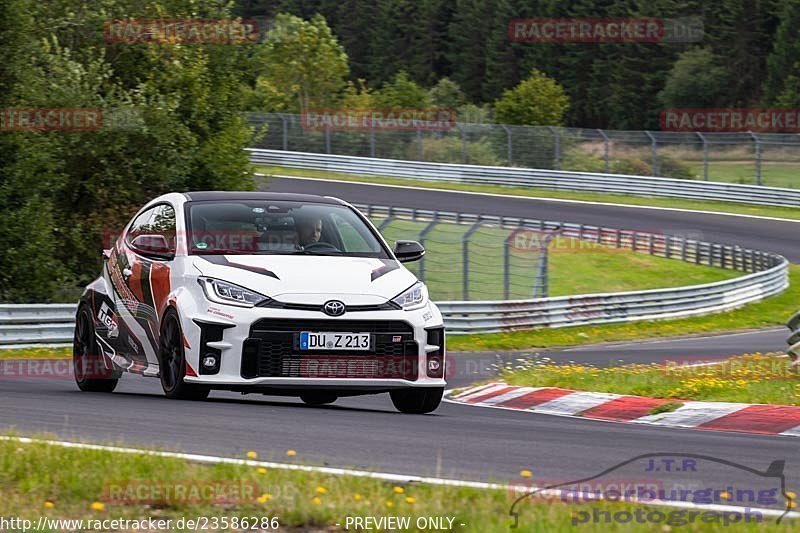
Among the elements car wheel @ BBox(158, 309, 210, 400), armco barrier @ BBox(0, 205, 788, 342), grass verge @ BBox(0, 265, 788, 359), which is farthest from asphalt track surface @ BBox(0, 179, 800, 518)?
grass verge @ BBox(0, 265, 788, 359)

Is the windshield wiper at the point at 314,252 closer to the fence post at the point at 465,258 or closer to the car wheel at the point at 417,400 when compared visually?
the car wheel at the point at 417,400

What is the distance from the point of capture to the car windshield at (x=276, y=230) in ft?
33.0

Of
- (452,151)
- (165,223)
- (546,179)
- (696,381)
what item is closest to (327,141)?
(452,151)

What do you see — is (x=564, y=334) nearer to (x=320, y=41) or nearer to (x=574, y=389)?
(x=574, y=389)

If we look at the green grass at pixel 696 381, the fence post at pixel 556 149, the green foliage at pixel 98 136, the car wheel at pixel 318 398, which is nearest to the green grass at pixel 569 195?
the fence post at pixel 556 149

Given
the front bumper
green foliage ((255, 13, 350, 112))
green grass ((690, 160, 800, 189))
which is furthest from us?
green foliage ((255, 13, 350, 112))

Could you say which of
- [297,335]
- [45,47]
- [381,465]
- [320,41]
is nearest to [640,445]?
[381,465]

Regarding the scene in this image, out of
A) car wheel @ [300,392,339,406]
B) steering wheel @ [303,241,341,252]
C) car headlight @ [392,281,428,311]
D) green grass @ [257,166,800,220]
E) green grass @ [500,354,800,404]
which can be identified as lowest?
green grass @ [257,166,800,220]

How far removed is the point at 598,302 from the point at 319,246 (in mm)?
18573

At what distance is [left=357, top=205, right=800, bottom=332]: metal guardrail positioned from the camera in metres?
25.9

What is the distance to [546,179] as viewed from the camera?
169 ft

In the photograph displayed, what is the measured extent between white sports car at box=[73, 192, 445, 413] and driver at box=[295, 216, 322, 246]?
0.04 feet

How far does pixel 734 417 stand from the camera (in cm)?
1012

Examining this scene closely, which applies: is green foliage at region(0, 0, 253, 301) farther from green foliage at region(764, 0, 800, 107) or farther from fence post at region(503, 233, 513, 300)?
green foliage at region(764, 0, 800, 107)
